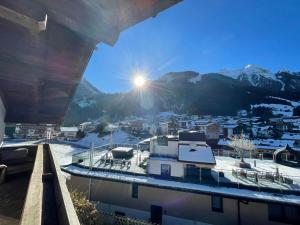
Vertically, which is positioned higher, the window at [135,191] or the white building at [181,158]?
the white building at [181,158]

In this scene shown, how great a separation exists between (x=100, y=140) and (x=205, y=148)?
24456mm

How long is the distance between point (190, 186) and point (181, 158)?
203cm

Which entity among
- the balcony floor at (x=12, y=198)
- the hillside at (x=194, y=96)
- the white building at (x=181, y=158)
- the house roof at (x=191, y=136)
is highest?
the hillside at (x=194, y=96)

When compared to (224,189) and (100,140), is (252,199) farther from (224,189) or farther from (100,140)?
(100,140)

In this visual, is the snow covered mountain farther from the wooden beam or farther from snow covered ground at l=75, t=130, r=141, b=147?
the wooden beam

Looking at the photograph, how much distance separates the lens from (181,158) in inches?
442

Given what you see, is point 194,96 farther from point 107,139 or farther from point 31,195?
point 31,195

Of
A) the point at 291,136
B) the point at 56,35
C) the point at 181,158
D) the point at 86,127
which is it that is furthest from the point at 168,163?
the point at 86,127

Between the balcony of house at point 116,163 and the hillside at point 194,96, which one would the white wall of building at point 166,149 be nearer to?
the balcony of house at point 116,163

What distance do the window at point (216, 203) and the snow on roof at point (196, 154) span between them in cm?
222

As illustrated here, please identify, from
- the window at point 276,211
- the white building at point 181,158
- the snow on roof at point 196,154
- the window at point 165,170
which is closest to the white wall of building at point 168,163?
the white building at point 181,158

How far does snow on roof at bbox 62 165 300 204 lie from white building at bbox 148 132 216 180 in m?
0.85

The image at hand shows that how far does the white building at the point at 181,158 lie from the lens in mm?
10883

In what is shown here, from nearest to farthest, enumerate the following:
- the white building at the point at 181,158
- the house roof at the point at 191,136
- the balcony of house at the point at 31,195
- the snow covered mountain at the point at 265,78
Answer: the balcony of house at the point at 31,195 → the white building at the point at 181,158 → the house roof at the point at 191,136 → the snow covered mountain at the point at 265,78
